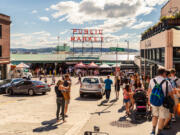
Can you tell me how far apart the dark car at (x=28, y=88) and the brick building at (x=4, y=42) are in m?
19.3

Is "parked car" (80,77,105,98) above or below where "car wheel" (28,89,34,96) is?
above

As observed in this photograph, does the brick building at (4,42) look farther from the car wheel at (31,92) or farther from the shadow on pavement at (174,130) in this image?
the shadow on pavement at (174,130)

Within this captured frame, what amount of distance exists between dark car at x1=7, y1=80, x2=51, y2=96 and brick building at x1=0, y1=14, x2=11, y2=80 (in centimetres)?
1925

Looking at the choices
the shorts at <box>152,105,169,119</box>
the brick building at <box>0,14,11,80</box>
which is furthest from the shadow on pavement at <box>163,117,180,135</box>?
the brick building at <box>0,14,11,80</box>

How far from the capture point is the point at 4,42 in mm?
36844

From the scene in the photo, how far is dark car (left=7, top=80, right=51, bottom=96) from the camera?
17.8m

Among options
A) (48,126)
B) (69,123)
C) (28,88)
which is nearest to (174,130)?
(69,123)

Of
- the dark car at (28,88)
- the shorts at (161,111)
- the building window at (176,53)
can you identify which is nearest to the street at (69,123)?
the shorts at (161,111)

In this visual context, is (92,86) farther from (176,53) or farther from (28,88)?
(176,53)

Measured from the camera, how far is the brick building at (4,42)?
3605 cm

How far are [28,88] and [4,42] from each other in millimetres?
22101

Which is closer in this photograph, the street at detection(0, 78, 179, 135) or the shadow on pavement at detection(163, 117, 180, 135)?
the shadow on pavement at detection(163, 117, 180, 135)

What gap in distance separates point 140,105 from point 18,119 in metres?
5.23

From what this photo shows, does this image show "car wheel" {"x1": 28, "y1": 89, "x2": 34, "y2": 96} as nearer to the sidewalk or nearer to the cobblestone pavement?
the cobblestone pavement
